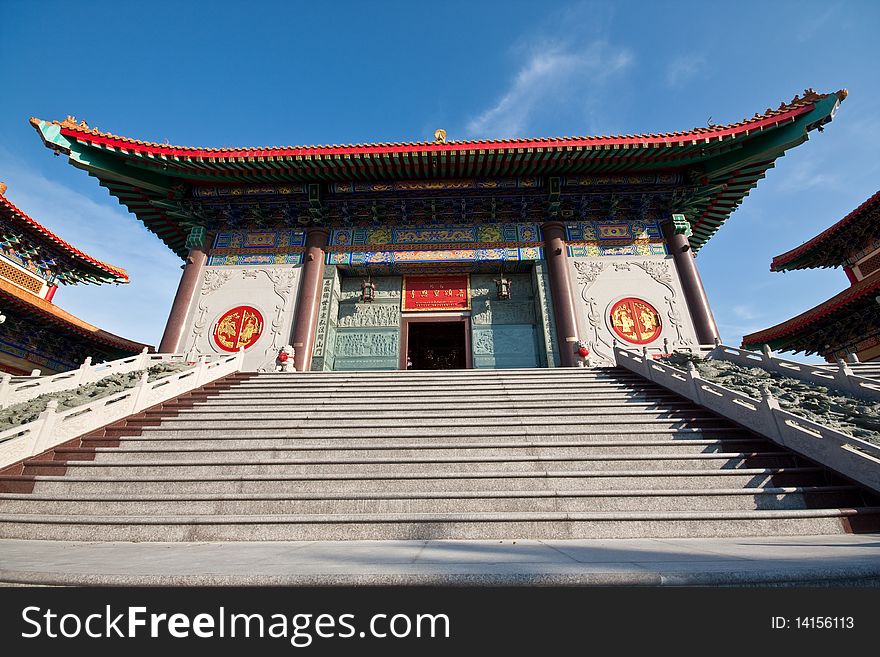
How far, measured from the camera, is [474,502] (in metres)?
3.55

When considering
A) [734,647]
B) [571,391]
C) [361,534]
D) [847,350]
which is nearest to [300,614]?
[734,647]

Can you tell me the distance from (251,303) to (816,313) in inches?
696

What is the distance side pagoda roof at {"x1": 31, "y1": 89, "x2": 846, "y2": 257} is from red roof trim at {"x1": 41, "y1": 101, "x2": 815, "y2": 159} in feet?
0.08

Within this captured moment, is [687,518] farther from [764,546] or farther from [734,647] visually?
[734,647]

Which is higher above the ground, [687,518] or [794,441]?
[794,441]


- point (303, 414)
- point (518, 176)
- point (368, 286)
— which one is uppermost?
point (518, 176)

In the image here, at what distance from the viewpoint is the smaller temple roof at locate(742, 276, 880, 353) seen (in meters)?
10.8

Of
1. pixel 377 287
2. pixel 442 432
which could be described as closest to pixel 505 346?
pixel 377 287

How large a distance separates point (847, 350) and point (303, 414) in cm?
1707

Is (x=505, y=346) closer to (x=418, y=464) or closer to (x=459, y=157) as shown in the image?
(x=459, y=157)

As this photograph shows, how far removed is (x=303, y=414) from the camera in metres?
5.68

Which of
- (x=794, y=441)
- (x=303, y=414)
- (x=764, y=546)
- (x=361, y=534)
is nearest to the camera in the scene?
(x=764, y=546)

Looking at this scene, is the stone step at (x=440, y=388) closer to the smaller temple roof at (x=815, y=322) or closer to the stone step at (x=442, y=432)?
the stone step at (x=442, y=432)

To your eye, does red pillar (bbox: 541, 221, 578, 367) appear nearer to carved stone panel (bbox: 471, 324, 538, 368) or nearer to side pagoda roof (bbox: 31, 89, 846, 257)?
carved stone panel (bbox: 471, 324, 538, 368)
